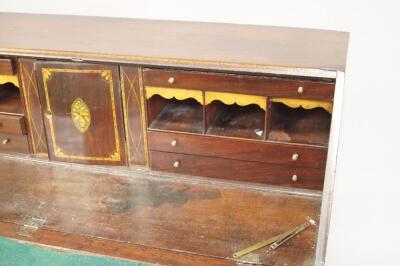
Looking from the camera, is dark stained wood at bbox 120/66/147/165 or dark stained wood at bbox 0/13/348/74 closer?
dark stained wood at bbox 0/13/348/74

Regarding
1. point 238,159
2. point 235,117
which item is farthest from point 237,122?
point 238,159

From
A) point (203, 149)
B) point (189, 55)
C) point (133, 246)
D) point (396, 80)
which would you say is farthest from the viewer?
point (396, 80)

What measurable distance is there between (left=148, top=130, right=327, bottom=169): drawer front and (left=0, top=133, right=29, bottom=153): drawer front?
49 cm

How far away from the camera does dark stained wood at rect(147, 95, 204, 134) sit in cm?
162

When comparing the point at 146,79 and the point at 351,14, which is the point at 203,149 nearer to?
the point at 146,79

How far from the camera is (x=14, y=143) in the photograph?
178cm

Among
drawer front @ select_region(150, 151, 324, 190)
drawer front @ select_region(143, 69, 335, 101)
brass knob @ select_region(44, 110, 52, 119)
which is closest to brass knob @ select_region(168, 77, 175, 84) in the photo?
drawer front @ select_region(143, 69, 335, 101)

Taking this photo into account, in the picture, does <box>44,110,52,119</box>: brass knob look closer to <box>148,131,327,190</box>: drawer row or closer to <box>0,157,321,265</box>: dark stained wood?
<box>0,157,321,265</box>: dark stained wood

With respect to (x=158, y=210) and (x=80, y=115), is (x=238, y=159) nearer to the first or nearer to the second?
(x=158, y=210)

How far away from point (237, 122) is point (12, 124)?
2.62 ft

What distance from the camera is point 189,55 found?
4.84 ft

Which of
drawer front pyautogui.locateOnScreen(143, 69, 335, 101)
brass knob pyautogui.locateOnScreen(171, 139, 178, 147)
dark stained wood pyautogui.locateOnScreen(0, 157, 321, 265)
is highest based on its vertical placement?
drawer front pyautogui.locateOnScreen(143, 69, 335, 101)

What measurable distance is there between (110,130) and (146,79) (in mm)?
234

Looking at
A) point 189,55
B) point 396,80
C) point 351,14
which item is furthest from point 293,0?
point 189,55
